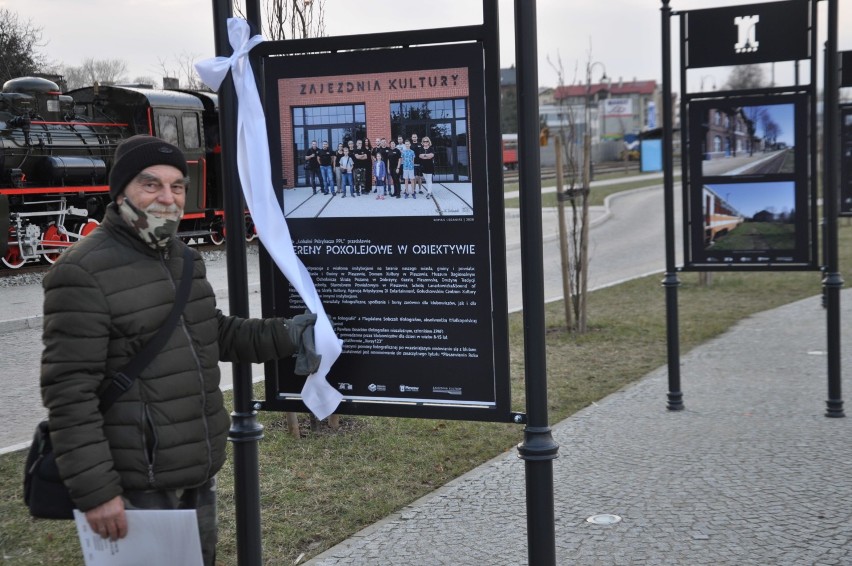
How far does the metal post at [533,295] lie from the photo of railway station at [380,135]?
0.27 meters

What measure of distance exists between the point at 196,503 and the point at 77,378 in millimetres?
657

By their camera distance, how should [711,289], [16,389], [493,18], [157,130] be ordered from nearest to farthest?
[493,18]
[16,389]
[711,289]
[157,130]

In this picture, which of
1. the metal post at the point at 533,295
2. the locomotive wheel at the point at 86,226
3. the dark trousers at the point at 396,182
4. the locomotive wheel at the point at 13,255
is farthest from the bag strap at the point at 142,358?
the locomotive wheel at the point at 86,226

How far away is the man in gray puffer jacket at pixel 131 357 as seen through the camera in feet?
9.57

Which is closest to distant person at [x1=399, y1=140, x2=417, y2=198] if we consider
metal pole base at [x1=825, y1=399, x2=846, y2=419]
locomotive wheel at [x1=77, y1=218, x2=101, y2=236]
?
metal pole base at [x1=825, y1=399, x2=846, y2=419]

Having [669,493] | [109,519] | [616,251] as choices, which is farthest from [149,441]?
[616,251]

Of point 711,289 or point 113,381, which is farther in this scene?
point 711,289

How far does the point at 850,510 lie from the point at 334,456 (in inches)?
117

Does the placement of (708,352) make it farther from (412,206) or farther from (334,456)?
(412,206)

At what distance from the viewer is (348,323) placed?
3828 mm

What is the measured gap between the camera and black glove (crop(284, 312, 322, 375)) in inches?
144

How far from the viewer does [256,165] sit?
3.82 meters

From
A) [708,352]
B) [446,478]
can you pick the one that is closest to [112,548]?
[446,478]

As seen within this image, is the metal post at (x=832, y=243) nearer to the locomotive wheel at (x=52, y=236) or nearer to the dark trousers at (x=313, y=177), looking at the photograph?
the dark trousers at (x=313, y=177)
